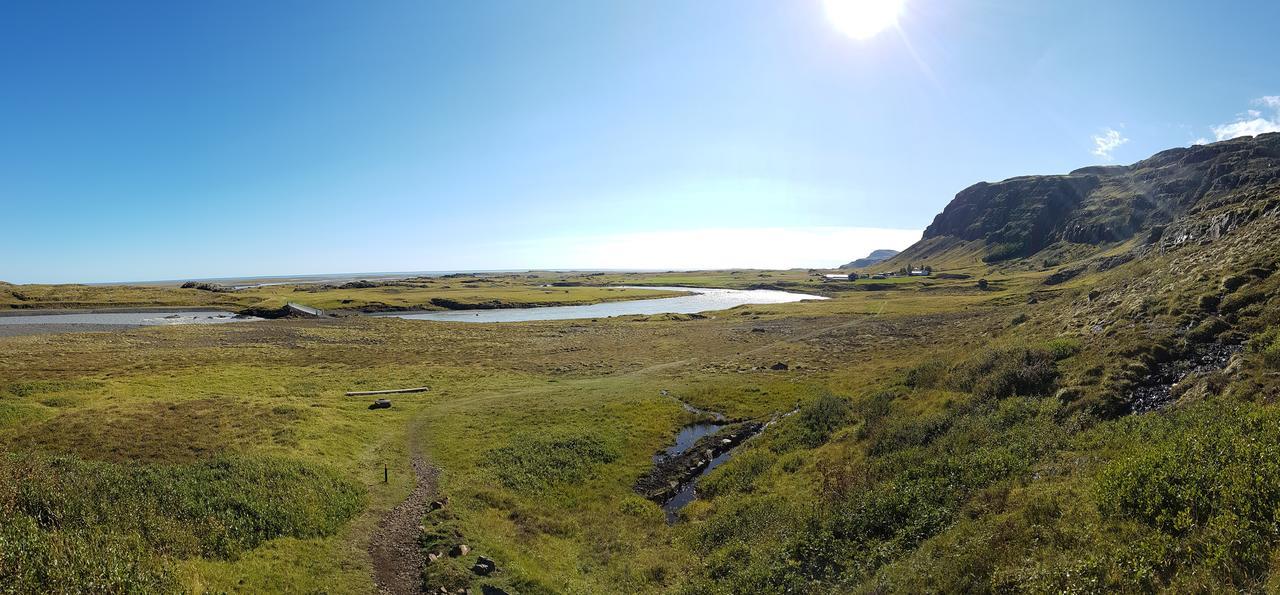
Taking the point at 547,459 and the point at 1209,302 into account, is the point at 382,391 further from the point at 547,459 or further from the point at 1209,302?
the point at 1209,302

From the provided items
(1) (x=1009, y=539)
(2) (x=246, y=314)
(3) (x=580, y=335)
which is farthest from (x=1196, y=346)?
(2) (x=246, y=314)

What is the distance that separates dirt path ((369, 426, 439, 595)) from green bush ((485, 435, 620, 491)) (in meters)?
4.63

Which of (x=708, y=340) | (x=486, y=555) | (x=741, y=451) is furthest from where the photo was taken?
(x=708, y=340)

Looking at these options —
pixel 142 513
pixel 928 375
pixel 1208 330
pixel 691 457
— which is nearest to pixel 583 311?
pixel 691 457

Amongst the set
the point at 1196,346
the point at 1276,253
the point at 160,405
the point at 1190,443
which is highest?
the point at 1276,253

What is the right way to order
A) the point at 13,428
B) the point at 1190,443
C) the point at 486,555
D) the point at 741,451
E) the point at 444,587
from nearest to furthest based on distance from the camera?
the point at 1190,443, the point at 444,587, the point at 486,555, the point at 13,428, the point at 741,451

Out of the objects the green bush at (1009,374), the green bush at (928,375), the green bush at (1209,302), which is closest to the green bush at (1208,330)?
the green bush at (1209,302)

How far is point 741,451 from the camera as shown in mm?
34719

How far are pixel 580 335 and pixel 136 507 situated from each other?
75.2 meters

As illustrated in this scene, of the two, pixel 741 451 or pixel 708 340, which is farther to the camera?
pixel 708 340

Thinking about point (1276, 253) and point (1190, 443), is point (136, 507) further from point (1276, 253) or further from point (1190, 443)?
point (1276, 253)

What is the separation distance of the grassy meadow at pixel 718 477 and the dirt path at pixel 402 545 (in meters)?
0.50

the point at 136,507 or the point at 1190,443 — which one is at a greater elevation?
the point at 1190,443

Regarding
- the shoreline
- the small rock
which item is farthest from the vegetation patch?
the shoreline
